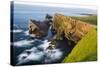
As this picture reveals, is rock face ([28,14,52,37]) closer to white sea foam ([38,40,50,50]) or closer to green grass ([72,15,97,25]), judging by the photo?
white sea foam ([38,40,50,50])

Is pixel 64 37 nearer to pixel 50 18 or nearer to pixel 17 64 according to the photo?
pixel 50 18

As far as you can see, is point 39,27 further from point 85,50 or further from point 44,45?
point 85,50

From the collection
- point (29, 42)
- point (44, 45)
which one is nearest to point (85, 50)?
point (44, 45)

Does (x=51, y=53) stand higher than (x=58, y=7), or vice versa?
(x=58, y=7)

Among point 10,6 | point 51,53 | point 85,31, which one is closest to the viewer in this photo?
point 10,6

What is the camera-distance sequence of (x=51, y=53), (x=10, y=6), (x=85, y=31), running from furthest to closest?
(x=85, y=31) < (x=51, y=53) < (x=10, y=6)

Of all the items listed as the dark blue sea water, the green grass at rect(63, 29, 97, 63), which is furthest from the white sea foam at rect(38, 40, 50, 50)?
the green grass at rect(63, 29, 97, 63)

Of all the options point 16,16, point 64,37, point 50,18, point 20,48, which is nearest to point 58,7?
point 50,18
